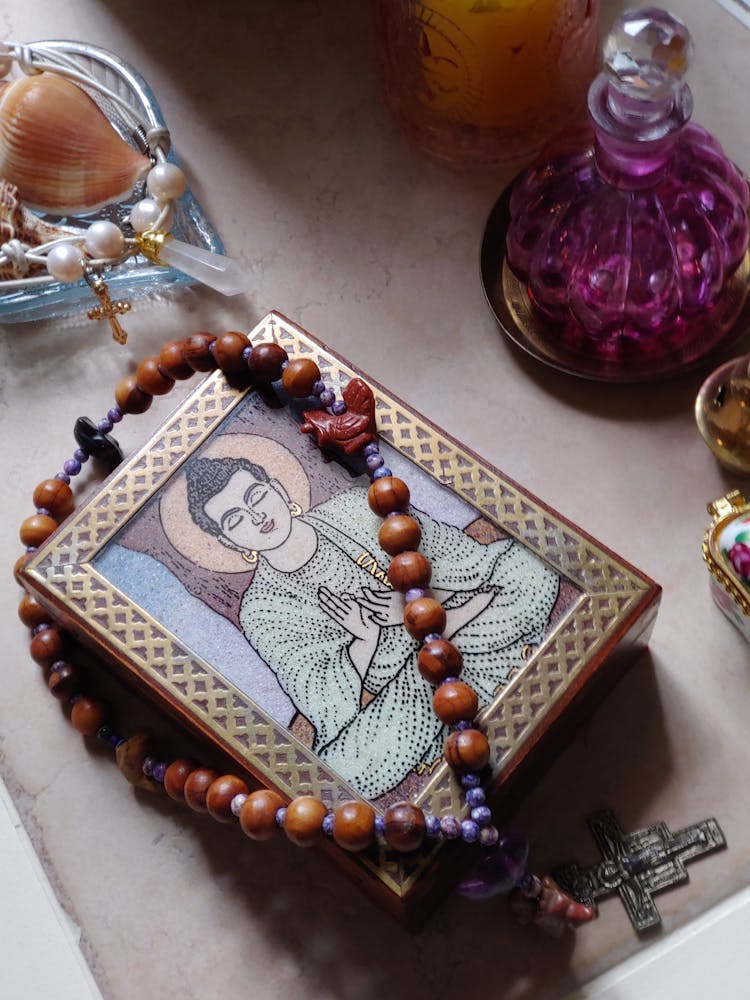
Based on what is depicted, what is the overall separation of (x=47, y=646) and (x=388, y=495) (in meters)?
0.28

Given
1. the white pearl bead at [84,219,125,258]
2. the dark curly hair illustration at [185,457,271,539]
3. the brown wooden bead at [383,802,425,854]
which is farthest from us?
the white pearl bead at [84,219,125,258]

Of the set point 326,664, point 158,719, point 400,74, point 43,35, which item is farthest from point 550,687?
point 43,35

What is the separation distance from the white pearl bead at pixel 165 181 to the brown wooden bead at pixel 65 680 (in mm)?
359

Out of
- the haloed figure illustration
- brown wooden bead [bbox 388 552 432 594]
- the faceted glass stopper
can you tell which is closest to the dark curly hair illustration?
the haloed figure illustration

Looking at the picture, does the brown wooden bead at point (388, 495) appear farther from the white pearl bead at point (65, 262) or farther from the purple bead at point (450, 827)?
the white pearl bead at point (65, 262)

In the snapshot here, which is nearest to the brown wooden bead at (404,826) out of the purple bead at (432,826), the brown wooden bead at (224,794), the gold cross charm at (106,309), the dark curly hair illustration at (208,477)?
the purple bead at (432,826)

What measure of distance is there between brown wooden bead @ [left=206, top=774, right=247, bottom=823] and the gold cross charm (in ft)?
1.17

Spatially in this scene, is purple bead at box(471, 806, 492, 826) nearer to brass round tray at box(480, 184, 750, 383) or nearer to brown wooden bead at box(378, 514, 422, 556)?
brown wooden bead at box(378, 514, 422, 556)

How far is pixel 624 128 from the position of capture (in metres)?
0.71

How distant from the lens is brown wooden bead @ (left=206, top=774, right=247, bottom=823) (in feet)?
2.36

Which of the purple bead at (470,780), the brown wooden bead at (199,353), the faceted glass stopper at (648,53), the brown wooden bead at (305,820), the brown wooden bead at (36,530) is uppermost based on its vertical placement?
the faceted glass stopper at (648,53)

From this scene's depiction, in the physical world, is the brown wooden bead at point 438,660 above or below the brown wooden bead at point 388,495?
below

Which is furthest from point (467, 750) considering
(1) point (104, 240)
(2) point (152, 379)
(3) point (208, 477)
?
(1) point (104, 240)

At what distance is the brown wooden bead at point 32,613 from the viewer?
83cm
